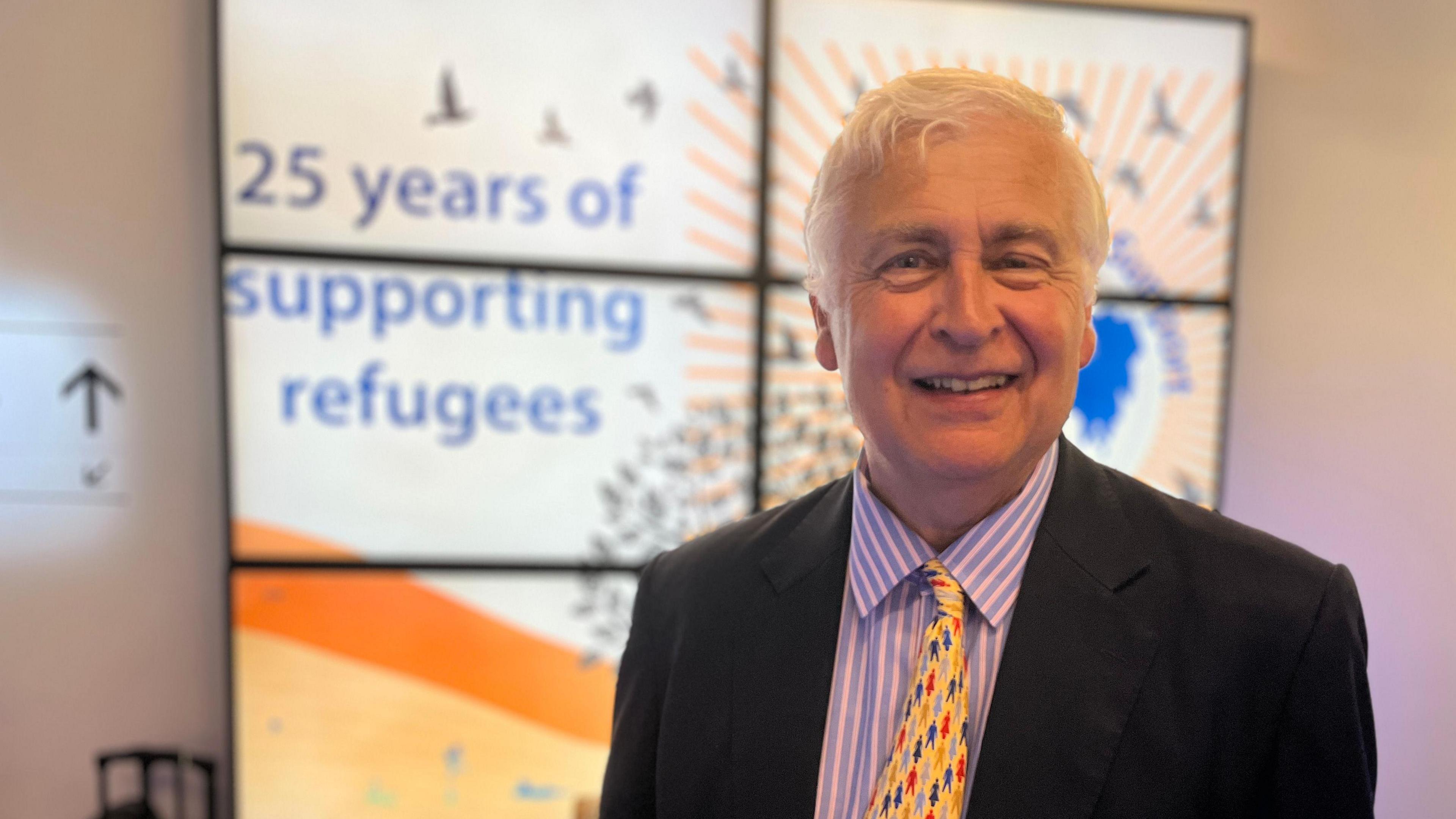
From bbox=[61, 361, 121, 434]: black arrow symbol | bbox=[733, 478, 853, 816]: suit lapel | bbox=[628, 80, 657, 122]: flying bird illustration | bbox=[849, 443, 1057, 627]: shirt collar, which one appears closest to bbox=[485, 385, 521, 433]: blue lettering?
→ bbox=[628, 80, 657, 122]: flying bird illustration

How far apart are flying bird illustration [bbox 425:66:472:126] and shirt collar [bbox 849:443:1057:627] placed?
52.2 inches

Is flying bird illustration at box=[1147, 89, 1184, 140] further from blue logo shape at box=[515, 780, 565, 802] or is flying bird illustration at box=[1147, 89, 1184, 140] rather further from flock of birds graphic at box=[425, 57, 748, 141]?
blue logo shape at box=[515, 780, 565, 802]

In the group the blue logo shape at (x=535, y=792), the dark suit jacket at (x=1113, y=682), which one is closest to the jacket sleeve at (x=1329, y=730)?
the dark suit jacket at (x=1113, y=682)

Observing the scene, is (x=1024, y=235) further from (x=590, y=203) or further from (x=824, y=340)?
(x=590, y=203)

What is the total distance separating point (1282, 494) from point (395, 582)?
214 cm

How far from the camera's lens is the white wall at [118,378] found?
1.73 m

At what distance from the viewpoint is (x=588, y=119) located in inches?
70.9

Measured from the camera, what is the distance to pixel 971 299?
2.57 feet

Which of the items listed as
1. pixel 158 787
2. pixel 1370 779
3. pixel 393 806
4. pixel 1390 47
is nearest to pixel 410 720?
pixel 393 806

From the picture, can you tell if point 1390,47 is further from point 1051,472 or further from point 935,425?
point 935,425

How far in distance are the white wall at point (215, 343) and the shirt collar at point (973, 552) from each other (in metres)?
1.50

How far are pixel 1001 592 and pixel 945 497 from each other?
0.37 ft

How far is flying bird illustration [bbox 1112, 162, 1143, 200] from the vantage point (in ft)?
6.38

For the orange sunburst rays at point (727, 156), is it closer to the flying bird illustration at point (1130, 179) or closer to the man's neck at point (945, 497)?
the flying bird illustration at point (1130, 179)
